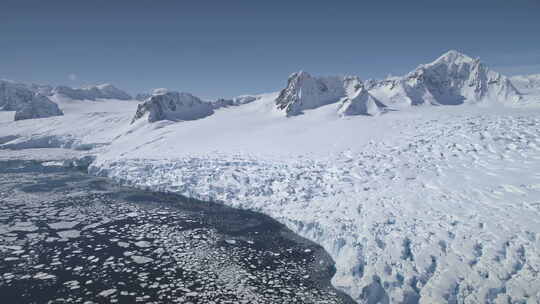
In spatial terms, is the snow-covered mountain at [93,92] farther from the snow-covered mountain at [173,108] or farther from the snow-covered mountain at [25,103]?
the snow-covered mountain at [173,108]

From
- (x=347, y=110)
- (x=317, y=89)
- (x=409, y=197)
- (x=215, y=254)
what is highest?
(x=317, y=89)

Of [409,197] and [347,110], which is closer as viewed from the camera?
[409,197]

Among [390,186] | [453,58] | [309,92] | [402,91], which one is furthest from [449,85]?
[390,186]

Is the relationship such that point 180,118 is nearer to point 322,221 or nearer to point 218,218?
point 218,218

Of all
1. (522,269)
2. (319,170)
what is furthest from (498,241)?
(319,170)

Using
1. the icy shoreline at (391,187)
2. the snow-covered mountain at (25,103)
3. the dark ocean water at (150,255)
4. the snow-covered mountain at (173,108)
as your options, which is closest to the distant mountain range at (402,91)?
the snow-covered mountain at (173,108)
